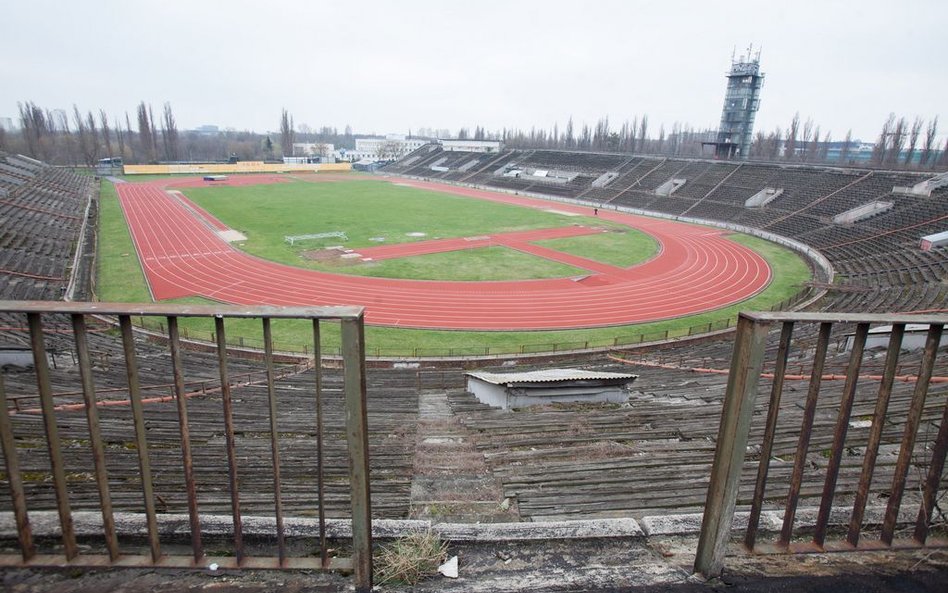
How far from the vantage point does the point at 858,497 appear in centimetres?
324

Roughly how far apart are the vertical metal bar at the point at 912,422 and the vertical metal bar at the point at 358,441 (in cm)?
290

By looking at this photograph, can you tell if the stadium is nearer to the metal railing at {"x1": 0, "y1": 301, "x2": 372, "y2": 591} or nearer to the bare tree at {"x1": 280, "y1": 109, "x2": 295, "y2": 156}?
the metal railing at {"x1": 0, "y1": 301, "x2": 372, "y2": 591}

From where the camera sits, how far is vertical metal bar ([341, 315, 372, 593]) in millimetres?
2650

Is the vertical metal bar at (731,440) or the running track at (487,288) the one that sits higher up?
the vertical metal bar at (731,440)

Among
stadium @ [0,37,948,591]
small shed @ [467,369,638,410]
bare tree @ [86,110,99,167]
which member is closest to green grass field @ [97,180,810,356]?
stadium @ [0,37,948,591]

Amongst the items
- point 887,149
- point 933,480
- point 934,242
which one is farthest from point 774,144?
point 933,480

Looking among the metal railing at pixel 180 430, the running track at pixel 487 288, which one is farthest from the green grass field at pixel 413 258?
the metal railing at pixel 180 430

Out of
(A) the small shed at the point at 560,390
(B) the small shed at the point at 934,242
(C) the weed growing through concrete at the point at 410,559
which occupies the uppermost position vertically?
(C) the weed growing through concrete at the point at 410,559

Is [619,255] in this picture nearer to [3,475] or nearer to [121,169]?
[3,475]

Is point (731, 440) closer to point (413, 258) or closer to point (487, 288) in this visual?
point (487, 288)

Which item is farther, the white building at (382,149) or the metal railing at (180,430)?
the white building at (382,149)

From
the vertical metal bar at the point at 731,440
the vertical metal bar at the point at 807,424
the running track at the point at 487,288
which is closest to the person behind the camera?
the vertical metal bar at the point at 731,440

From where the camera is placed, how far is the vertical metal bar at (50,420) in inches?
106

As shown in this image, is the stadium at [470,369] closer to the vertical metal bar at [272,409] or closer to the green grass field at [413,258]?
the vertical metal bar at [272,409]
